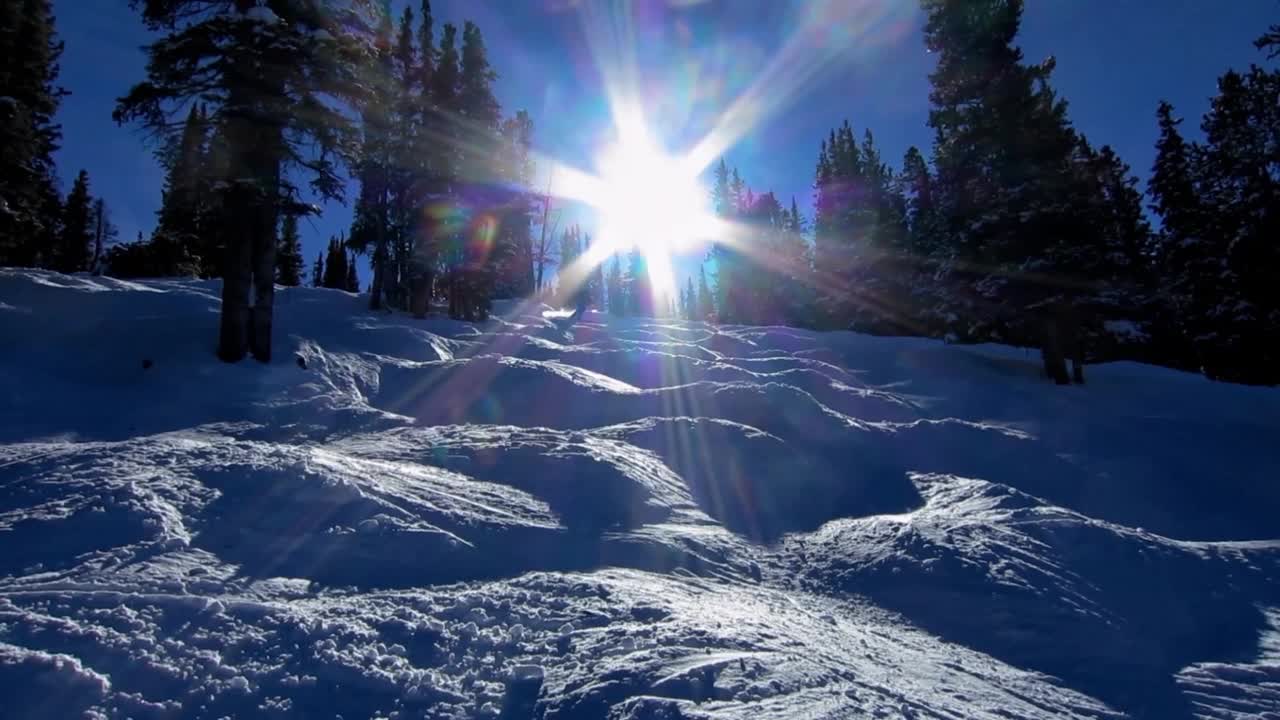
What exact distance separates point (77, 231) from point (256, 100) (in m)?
53.9

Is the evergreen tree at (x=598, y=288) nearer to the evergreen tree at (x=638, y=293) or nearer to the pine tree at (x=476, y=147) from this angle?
the evergreen tree at (x=638, y=293)

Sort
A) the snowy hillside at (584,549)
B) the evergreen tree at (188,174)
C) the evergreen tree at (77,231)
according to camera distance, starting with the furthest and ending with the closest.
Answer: the evergreen tree at (77,231), the evergreen tree at (188,174), the snowy hillside at (584,549)

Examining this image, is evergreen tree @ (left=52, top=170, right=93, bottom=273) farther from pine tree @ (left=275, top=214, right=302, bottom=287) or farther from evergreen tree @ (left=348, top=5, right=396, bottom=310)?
evergreen tree @ (left=348, top=5, right=396, bottom=310)

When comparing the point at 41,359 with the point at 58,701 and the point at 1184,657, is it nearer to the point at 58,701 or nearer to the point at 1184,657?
the point at 58,701

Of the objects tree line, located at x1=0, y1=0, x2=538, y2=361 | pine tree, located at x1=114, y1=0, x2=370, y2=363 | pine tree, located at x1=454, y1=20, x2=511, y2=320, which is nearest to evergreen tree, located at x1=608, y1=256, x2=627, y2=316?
tree line, located at x1=0, y1=0, x2=538, y2=361

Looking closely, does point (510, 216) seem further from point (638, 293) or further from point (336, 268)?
point (638, 293)

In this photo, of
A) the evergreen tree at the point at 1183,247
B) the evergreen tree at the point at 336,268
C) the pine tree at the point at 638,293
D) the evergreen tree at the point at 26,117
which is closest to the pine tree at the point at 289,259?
the evergreen tree at the point at 336,268

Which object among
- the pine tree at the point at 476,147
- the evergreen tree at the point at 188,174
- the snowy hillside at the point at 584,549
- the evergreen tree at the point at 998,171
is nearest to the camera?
the snowy hillside at the point at 584,549

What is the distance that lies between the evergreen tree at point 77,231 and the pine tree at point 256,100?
50445 millimetres

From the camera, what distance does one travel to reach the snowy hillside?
3.28 meters

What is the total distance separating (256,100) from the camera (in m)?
11.6

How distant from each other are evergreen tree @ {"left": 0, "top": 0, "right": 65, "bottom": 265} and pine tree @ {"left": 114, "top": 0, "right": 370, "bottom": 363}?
435 inches

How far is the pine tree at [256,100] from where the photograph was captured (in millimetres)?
11375

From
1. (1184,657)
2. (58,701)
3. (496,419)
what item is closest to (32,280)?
(496,419)
